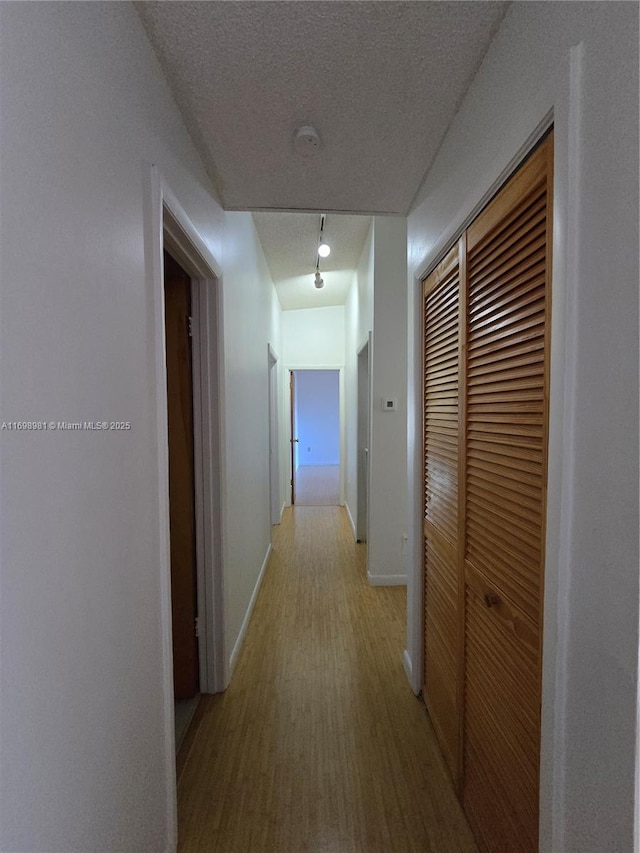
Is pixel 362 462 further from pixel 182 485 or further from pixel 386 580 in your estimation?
pixel 182 485

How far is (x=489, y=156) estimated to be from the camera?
1.08 metres

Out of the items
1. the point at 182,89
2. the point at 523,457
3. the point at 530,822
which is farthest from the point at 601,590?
the point at 182,89

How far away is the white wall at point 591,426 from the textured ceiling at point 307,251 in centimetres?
208

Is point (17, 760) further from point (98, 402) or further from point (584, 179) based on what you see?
point (584, 179)

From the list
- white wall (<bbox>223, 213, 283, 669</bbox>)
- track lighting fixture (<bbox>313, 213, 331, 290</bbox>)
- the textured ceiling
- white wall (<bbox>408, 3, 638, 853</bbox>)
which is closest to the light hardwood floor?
white wall (<bbox>223, 213, 283, 669</bbox>)

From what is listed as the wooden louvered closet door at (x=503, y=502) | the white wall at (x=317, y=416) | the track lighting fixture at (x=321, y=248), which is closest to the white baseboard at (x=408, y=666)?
the wooden louvered closet door at (x=503, y=502)

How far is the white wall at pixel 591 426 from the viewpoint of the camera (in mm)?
593

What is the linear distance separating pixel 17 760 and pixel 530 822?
1.10 metres

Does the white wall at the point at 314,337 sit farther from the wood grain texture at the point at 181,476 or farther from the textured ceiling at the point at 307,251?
the wood grain texture at the point at 181,476

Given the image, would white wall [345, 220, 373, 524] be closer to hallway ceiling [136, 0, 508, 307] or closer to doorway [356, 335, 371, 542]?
doorway [356, 335, 371, 542]

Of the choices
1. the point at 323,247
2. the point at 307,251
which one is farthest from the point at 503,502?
the point at 307,251

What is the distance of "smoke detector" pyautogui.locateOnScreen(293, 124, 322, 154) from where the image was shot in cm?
139

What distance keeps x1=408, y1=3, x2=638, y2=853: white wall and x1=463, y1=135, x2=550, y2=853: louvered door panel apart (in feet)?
0.36

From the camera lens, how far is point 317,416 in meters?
9.95
